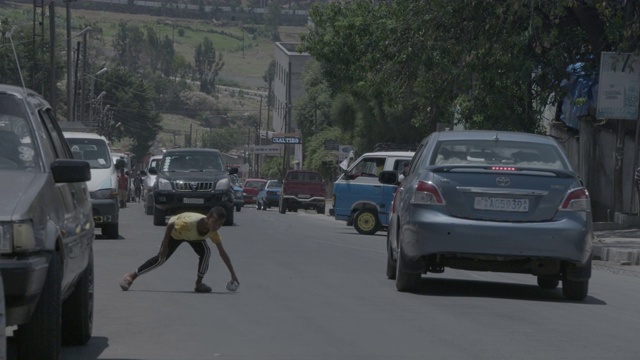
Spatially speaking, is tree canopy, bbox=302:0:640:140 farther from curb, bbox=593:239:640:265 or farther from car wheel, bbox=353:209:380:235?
curb, bbox=593:239:640:265

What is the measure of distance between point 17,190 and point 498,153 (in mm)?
7151

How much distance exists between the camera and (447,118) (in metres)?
34.9

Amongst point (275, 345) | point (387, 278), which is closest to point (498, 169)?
point (387, 278)

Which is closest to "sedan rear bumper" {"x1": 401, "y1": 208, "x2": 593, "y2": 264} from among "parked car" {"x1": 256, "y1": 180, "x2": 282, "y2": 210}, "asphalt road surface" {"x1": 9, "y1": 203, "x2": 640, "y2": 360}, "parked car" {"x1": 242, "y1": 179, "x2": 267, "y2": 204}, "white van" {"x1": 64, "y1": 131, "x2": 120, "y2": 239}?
"asphalt road surface" {"x1": 9, "y1": 203, "x2": 640, "y2": 360}

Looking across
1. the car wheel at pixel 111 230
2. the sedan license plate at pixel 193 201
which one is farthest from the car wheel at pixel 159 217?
the car wheel at pixel 111 230

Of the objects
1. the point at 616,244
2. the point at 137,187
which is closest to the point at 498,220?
the point at 616,244

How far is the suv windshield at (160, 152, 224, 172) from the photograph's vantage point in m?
31.6

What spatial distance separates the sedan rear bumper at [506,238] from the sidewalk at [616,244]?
330 inches

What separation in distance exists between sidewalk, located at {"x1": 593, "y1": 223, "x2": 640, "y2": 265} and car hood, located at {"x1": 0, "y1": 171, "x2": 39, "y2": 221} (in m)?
14.6

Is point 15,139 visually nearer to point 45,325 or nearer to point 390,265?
point 45,325

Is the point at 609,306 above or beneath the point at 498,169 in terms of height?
beneath

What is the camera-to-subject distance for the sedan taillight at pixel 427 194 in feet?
42.4

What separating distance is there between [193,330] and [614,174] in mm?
21381

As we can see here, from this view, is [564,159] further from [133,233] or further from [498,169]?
[133,233]
